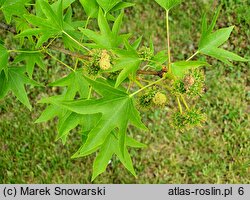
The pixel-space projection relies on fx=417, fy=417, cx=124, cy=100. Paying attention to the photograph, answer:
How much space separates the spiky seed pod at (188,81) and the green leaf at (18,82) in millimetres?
1051

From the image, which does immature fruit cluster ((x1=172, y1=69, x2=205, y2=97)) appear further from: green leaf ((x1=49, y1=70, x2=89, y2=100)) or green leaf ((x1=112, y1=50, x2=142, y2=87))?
green leaf ((x1=49, y1=70, x2=89, y2=100))

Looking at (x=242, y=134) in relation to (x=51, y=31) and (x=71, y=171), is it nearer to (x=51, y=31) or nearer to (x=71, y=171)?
(x=71, y=171)

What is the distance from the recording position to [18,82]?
7.72ft

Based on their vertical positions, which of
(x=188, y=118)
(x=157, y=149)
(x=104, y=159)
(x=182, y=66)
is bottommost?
(x=157, y=149)

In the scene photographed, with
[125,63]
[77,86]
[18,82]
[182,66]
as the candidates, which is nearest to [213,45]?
[182,66]

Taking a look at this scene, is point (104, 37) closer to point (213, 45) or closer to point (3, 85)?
point (213, 45)

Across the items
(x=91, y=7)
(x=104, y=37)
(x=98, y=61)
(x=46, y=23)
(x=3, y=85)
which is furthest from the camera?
(x=3, y=85)

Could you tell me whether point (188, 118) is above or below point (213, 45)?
below

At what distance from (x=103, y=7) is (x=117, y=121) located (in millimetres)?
632

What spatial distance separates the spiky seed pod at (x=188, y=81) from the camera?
1.59 meters

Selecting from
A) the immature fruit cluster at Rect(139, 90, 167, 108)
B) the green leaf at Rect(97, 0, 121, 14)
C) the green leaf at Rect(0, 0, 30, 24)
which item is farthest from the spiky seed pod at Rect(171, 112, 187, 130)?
the green leaf at Rect(0, 0, 30, 24)

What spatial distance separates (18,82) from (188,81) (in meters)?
1.14

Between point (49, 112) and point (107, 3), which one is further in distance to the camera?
point (49, 112)

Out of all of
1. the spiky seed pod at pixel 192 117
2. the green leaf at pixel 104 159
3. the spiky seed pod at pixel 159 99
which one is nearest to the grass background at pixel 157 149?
the green leaf at pixel 104 159
